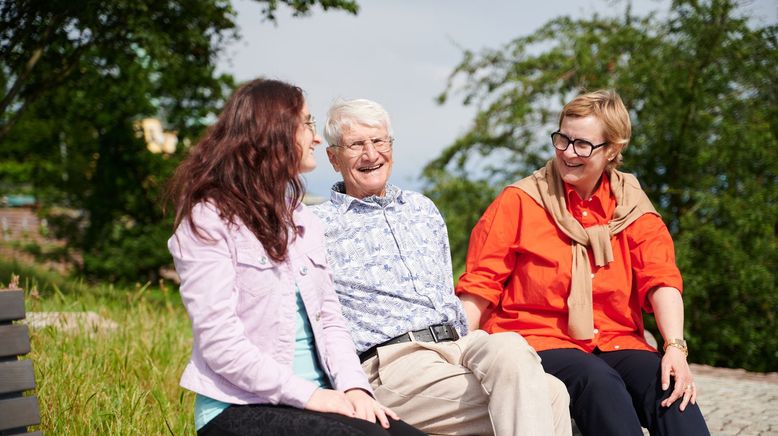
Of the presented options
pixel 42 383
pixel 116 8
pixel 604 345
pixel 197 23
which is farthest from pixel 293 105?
pixel 197 23

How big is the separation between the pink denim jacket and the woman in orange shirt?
3.50 feet

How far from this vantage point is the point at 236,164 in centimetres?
244

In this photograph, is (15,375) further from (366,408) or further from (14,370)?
(366,408)

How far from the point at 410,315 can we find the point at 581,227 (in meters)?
0.87

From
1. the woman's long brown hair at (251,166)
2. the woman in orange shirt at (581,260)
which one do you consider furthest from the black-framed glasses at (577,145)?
the woman's long brown hair at (251,166)

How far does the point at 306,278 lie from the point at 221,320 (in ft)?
1.10

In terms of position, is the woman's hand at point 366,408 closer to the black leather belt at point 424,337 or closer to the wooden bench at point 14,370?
the black leather belt at point 424,337

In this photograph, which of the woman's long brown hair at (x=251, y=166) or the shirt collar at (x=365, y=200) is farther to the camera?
the shirt collar at (x=365, y=200)

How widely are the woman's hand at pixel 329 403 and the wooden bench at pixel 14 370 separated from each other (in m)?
0.84

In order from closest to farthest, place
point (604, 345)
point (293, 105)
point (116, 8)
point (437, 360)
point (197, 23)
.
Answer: point (293, 105), point (437, 360), point (604, 345), point (116, 8), point (197, 23)

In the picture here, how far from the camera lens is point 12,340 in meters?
2.39

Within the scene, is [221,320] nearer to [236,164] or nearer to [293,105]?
[236,164]

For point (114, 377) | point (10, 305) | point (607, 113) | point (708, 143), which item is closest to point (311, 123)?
point (10, 305)

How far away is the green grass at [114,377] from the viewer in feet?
12.0
